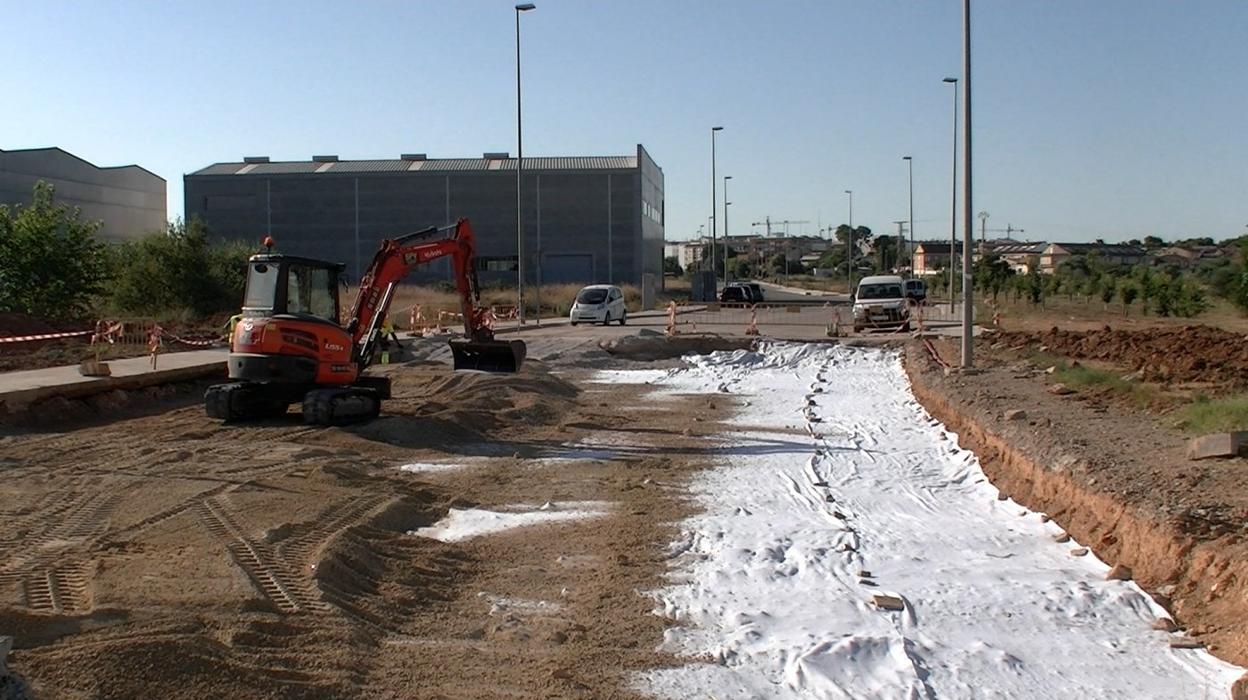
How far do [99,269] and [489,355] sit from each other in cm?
2346

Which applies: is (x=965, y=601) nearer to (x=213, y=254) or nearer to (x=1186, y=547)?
(x=1186, y=547)

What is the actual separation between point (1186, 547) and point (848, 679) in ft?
11.8

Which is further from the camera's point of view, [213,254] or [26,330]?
[213,254]

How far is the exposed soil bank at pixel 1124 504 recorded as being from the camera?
8320 mm

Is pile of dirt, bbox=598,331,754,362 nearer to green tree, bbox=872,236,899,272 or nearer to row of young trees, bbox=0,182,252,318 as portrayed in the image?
row of young trees, bbox=0,182,252,318

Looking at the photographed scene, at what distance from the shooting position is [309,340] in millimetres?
17203

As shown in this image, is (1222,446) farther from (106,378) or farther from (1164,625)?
(106,378)

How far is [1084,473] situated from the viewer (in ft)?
38.4

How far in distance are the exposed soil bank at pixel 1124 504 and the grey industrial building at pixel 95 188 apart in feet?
149

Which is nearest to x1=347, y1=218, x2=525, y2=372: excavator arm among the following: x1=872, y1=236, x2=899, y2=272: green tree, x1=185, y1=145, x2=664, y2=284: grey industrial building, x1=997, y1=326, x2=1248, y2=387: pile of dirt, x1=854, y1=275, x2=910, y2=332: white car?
x1=997, y1=326, x2=1248, y2=387: pile of dirt

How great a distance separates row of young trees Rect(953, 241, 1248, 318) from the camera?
5381 centimetres

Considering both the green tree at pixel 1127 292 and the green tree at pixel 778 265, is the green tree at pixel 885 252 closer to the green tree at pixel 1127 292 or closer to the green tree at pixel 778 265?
the green tree at pixel 778 265

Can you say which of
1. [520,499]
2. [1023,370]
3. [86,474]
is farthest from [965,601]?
[1023,370]

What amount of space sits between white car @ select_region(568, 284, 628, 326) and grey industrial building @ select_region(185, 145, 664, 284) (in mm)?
34855
